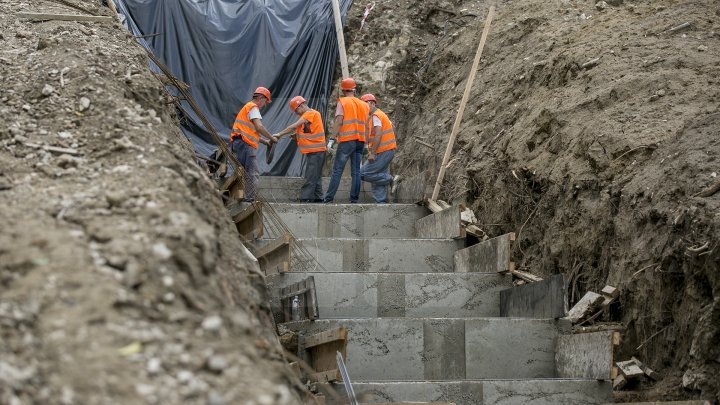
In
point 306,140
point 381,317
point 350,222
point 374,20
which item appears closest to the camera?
point 381,317

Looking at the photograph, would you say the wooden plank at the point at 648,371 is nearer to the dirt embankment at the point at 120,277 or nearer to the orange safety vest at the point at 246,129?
the dirt embankment at the point at 120,277

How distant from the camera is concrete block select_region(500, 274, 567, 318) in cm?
893

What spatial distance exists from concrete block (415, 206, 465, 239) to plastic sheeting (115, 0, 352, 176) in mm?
4469

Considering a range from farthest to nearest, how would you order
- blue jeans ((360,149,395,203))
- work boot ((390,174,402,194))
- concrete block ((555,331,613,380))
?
work boot ((390,174,402,194)) < blue jeans ((360,149,395,203)) < concrete block ((555,331,613,380))

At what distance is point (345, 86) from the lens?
13.6 meters

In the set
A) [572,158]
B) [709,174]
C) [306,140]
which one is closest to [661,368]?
[709,174]

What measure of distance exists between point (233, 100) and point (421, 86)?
9.77 ft

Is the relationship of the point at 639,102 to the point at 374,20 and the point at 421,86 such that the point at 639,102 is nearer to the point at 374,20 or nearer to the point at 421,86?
the point at 421,86

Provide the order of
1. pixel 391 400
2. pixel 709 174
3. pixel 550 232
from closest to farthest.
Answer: pixel 391 400 < pixel 709 174 < pixel 550 232

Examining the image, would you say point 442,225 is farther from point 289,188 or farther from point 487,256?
point 289,188

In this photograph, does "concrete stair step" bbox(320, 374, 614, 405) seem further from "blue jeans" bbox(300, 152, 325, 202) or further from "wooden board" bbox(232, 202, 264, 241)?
A: "blue jeans" bbox(300, 152, 325, 202)

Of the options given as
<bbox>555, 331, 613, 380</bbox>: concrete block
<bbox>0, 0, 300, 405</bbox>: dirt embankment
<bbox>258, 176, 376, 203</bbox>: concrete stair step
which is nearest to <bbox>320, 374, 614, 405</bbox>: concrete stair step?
<bbox>555, 331, 613, 380</bbox>: concrete block

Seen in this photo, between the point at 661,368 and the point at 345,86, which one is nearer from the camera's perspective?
the point at 661,368

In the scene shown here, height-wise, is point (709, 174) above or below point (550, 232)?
above
